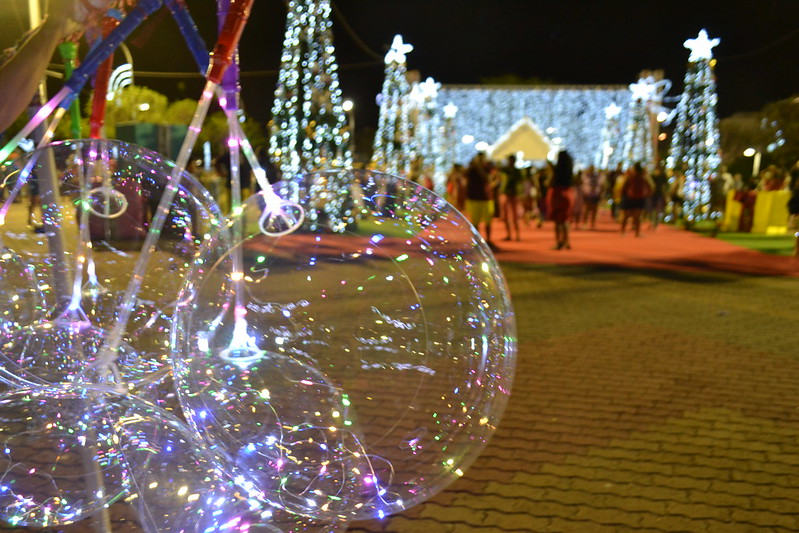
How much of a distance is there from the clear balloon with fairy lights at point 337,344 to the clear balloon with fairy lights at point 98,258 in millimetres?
701

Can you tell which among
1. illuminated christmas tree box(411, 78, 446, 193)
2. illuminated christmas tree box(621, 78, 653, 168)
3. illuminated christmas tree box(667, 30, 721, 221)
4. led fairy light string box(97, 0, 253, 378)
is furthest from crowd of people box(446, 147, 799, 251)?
led fairy light string box(97, 0, 253, 378)

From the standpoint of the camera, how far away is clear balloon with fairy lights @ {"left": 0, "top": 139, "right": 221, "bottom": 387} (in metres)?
2.54

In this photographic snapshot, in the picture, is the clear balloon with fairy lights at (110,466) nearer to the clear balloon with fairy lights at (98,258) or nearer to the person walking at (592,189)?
the clear balloon with fairy lights at (98,258)

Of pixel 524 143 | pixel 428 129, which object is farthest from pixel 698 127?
pixel 524 143

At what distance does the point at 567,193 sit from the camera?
13.1 metres

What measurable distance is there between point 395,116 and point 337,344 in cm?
2428

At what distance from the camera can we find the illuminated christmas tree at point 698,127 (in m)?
21.8

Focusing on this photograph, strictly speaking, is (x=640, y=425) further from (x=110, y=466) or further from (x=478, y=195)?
(x=478, y=195)

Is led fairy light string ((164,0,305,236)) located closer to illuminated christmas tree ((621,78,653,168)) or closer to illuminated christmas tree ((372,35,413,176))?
illuminated christmas tree ((372,35,413,176))

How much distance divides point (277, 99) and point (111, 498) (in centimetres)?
1316

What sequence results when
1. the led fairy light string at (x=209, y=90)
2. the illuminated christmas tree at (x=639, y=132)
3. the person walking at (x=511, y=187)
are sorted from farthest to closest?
1. the illuminated christmas tree at (x=639, y=132)
2. the person walking at (x=511, y=187)
3. the led fairy light string at (x=209, y=90)

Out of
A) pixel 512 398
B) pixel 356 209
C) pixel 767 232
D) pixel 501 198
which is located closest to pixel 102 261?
pixel 356 209

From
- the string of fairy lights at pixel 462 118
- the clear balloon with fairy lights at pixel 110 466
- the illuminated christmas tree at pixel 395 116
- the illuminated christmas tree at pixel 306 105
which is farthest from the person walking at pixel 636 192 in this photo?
the clear balloon with fairy lights at pixel 110 466

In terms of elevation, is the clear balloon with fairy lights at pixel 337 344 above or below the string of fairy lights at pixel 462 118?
below
